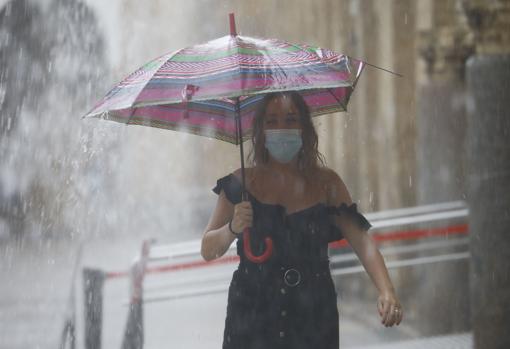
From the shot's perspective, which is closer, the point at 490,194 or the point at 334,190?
the point at 334,190

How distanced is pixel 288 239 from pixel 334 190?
0.91ft

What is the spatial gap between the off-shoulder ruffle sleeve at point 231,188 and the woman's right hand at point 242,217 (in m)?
0.16

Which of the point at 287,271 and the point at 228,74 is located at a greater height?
the point at 228,74

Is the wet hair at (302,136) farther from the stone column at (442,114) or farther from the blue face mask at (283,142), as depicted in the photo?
the stone column at (442,114)

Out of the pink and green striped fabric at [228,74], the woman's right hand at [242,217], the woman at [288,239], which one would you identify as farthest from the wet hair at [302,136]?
the woman's right hand at [242,217]

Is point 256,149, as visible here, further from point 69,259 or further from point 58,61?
point 58,61

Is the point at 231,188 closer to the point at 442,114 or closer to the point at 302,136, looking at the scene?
the point at 302,136

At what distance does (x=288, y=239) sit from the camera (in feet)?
12.5

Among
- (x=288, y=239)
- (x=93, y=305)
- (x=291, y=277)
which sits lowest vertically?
(x=93, y=305)

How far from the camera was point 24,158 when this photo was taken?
3400 cm

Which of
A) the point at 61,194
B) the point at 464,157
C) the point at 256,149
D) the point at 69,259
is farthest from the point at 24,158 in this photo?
the point at 256,149

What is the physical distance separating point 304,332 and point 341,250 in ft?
14.2

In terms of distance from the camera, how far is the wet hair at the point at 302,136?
3895 mm

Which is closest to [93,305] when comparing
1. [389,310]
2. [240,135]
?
[240,135]
